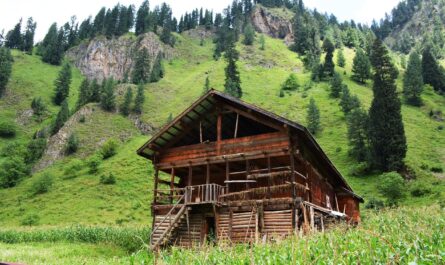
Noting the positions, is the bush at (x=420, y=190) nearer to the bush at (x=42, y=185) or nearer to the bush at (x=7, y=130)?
the bush at (x=42, y=185)

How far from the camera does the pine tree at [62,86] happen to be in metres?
114

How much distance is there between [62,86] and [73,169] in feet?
192

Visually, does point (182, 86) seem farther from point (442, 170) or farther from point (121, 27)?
point (442, 170)

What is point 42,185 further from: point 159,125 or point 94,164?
point 159,125

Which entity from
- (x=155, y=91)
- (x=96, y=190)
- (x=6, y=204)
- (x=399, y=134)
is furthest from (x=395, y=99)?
(x=155, y=91)

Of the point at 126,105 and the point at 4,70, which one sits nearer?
the point at 126,105

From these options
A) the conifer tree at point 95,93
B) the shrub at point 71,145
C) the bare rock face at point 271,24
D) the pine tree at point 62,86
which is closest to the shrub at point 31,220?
Answer: the shrub at point 71,145

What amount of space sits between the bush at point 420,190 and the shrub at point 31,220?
47.9 metres

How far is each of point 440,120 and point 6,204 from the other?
81.4 meters

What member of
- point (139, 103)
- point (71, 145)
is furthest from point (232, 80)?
point (71, 145)

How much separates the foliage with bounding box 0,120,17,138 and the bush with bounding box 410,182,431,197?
90557 millimetres

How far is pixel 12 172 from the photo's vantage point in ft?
223

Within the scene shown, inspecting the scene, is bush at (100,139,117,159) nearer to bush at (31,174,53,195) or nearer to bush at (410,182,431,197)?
bush at (31,174,53,195)

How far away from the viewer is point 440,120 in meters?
75.0
